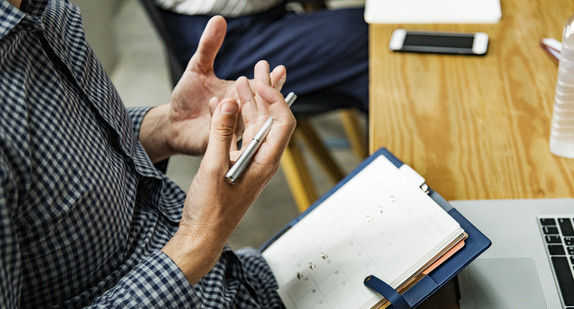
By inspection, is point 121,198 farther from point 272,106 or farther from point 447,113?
point 447,113

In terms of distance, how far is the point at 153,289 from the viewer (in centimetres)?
71

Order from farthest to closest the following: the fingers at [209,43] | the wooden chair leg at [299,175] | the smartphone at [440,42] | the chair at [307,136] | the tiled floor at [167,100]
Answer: the tiled floor at [167,100] < the wooden chair leg at [299,175] < the chair at [307,136] < the smartphone at [440,42] < the fingers at [209,43]

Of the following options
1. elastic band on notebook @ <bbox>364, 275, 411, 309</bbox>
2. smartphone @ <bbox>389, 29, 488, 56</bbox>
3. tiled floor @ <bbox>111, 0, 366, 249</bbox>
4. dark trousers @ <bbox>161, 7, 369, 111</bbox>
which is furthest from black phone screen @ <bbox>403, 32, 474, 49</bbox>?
tiled floor @ <bbox>111, 0, 366, 249</bbox>

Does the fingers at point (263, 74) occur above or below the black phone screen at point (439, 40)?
above

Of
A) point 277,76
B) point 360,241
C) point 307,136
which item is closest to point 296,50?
point 307,136

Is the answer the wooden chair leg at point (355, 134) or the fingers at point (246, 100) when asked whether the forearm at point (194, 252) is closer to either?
the fingers at point (246, 100)

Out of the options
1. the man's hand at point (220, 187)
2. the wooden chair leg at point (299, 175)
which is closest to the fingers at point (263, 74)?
the man's hand at point (220, 187)

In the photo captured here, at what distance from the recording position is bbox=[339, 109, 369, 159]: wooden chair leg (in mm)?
1962

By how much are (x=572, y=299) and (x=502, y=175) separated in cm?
23

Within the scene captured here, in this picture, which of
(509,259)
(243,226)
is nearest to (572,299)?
(509,259)

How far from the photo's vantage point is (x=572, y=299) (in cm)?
67

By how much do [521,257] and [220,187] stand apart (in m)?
0.35

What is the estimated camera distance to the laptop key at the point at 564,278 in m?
0.67

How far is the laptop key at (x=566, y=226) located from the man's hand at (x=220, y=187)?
1.10ft
